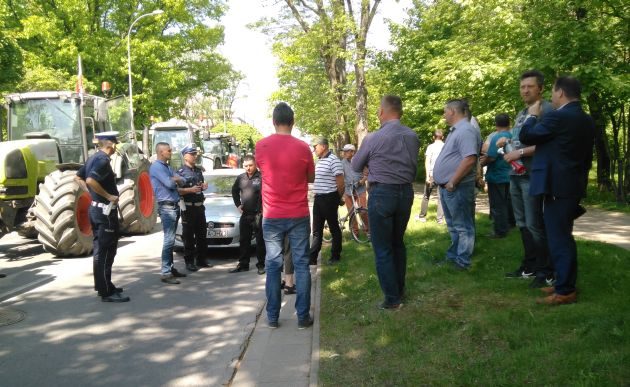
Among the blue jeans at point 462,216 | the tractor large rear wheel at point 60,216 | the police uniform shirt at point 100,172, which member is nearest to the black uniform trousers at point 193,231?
the tractor large rear wheel at point 60,216

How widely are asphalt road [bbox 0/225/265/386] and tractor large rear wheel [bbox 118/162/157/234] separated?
7.55ft

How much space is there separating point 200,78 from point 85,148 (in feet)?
69.7

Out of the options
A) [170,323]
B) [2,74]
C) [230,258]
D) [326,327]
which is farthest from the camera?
[2,74]

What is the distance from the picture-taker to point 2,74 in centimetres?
1780

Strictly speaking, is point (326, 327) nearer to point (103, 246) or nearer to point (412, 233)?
point (103, 246)

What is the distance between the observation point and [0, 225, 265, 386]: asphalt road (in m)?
4.46

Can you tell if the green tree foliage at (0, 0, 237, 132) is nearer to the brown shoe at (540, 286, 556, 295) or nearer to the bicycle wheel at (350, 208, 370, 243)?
the bicycle wheel at (350, 208, 370, 243)

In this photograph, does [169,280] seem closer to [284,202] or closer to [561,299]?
[284,202]

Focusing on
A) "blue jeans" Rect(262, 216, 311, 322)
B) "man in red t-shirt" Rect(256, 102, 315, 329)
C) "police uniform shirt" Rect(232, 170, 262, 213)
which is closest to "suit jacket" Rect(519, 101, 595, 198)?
"man in red t-shirt" Rect(256, 102, 315, 329)

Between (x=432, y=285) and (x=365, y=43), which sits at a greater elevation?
(x=365, y=43)

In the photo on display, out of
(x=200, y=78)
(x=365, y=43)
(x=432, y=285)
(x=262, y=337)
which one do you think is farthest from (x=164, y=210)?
(x=200, y=78)

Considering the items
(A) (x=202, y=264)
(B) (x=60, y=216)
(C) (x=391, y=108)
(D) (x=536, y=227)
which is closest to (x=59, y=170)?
(B) (x=60, y=216)

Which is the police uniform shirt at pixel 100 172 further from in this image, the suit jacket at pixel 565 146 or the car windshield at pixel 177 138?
the car windshield at pixel 177 138

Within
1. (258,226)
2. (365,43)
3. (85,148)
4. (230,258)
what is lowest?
(230,258)
